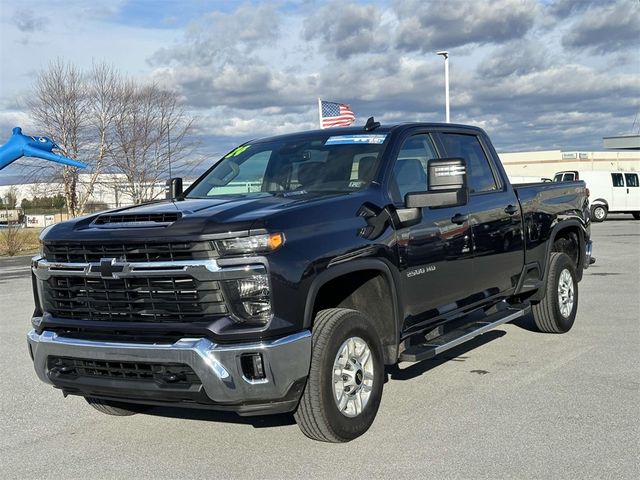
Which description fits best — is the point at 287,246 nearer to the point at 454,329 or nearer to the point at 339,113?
the point at 454,329

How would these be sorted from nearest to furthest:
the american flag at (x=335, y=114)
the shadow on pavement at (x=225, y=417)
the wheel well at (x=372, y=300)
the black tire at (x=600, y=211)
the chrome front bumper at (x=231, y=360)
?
1. the chrome front bumper at (x=231, y=360)
2. the wheel well at (x=372, y=300)
3. the shadow on pavement at (x=225, y=417)
4. the american flag at (x=335, y=114)
5. the black tire at (x=600, y=211)

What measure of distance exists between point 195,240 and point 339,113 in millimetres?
19978

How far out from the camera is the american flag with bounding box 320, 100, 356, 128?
74.9 feet

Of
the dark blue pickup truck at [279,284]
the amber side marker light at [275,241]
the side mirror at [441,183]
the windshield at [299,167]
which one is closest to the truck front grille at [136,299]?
the dark blue pickup truck at [279,284]

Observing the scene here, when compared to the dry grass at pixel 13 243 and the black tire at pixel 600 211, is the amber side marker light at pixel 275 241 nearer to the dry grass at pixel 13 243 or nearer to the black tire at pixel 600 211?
the dry grass at pixel 13 243

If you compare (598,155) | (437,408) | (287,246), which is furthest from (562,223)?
(598,155)

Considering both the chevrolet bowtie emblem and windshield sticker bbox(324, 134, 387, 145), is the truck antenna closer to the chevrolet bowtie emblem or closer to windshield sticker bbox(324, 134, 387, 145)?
windshield sticker bbox(324, 134, 387, 145)

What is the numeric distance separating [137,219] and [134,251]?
344mm

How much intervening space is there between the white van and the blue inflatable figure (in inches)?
851

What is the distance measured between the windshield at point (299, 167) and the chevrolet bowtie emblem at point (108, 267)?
1451 mm

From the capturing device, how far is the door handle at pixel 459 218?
5.67 meters

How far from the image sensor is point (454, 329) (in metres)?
5.84

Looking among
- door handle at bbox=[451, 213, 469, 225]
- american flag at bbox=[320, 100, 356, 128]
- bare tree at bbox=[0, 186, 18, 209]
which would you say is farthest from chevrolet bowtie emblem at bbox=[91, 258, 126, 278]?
bare tree at bbox=[0, 186, 18, 209]

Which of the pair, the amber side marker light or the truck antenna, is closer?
the amber side marker light
